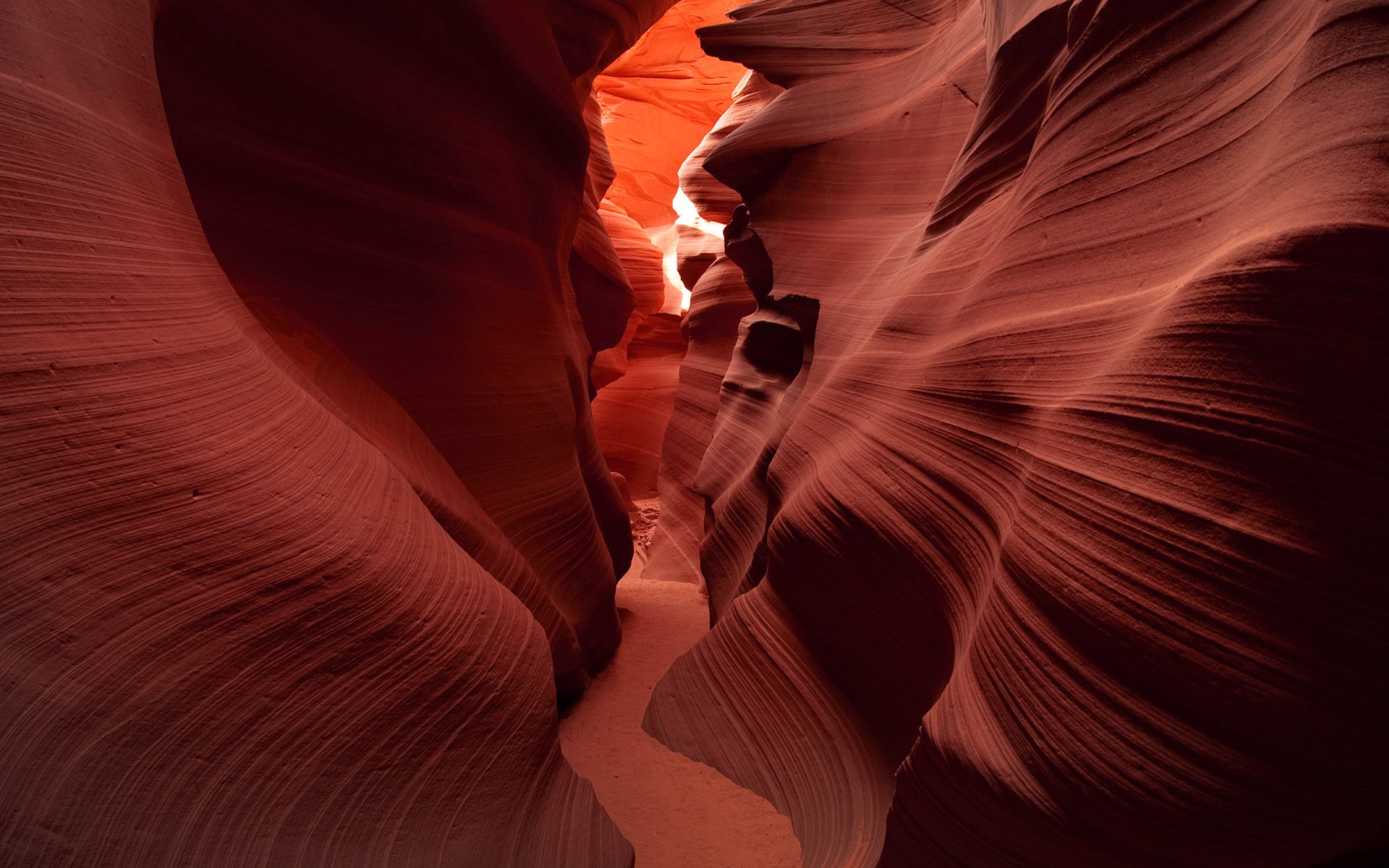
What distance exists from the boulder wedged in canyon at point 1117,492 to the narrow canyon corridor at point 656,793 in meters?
0.11

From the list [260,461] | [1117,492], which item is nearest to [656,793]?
[260,461]

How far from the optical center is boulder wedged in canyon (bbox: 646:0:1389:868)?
1009mm

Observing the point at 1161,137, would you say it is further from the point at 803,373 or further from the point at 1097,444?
the point at 803,373

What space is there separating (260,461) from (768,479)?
7.09ft

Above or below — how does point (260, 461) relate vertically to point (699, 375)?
above

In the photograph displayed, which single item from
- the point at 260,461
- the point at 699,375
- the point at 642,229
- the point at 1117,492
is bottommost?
the point at 699,375

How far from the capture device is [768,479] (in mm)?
3197

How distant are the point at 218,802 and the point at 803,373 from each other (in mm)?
3236

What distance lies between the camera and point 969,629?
1643 mm

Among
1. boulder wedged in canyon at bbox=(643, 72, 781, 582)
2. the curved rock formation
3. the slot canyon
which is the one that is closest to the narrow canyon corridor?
the slot canyon

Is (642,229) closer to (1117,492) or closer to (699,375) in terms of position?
(699,375)

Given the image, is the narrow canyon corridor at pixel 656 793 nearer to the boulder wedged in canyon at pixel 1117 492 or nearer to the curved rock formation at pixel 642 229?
the boulder wedged in canyon at pixel 1117 492

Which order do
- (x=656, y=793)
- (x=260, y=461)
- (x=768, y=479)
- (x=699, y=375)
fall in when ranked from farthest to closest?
(x=699, y=375), (x=768, y=479), (x=656, y=793), (x=260, y=461)

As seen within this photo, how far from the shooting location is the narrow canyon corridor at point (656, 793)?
2.07 meters
